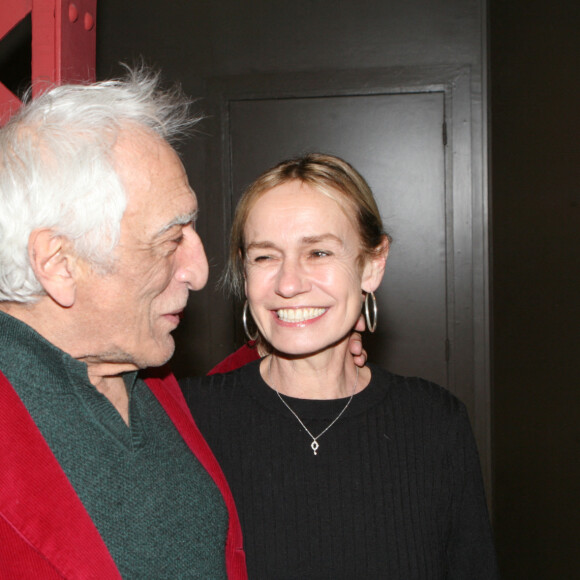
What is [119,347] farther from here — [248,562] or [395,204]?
[395,204]

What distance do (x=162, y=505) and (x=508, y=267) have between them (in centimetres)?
241

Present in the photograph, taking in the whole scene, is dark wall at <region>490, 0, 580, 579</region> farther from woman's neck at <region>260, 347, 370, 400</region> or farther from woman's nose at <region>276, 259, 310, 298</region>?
woman's nose at <region>276, 259, 310, 298</region>

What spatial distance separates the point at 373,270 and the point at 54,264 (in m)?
0.80

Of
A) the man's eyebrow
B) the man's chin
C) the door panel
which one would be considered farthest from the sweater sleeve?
the door panel

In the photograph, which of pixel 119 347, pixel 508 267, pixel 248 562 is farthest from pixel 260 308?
pixel 508 267

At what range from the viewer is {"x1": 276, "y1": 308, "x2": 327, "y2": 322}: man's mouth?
1.51 meters

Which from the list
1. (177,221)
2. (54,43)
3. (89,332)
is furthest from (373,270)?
(54,43)

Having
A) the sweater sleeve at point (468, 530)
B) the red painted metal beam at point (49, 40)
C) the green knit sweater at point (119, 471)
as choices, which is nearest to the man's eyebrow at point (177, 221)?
the green knit sweater at point (119, 471)

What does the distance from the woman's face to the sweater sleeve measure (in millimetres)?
435

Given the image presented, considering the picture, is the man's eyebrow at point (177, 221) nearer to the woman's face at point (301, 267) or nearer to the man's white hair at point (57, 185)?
the man's white hair at point (57, 185)

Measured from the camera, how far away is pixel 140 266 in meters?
1.16

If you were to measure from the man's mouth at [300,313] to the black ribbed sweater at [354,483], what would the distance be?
0.66 ft

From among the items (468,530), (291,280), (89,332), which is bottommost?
(468,530)

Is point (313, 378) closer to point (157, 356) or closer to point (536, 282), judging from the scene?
point (157, 356)
